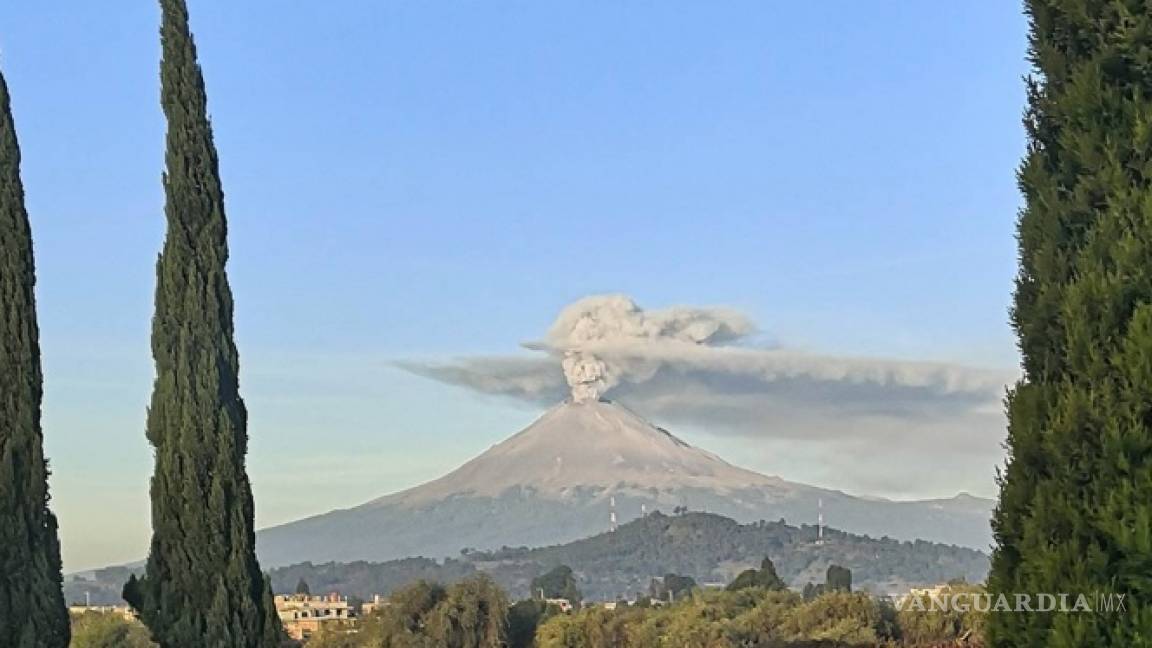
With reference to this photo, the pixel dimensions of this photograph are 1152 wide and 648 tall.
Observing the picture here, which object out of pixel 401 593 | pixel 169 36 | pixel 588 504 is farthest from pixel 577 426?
pixel 169 36

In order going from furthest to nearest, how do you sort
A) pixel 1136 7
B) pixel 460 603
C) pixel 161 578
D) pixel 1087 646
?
pixel 460 603, pixel 161 578, pixel 1136 7, pixel 1087 646

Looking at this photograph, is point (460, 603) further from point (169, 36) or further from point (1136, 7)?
point (1136, 7)

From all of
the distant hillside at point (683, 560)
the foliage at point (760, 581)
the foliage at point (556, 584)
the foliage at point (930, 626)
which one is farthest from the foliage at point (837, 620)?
the distant hillside at point (683, 560)

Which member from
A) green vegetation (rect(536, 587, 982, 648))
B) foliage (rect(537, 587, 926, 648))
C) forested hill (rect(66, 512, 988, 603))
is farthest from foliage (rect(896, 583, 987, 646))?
forested hill (rect(66, 512, 988, 603))

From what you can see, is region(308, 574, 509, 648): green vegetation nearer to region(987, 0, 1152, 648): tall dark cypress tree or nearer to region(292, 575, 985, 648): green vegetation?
region(292, 575, 985, 648): green vegetation

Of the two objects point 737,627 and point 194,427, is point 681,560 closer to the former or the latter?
point 737,627

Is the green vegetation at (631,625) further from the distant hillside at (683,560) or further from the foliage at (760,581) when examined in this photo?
the distant hillside at (683,560)
